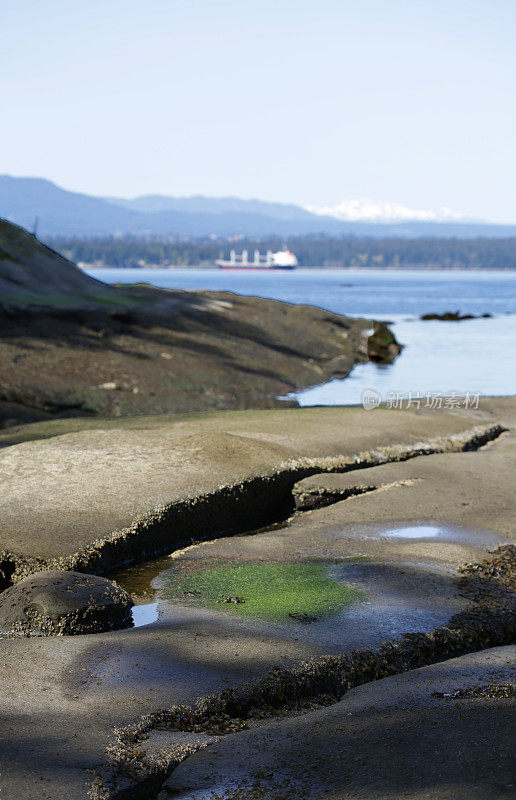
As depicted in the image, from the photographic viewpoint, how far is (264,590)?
8.12m

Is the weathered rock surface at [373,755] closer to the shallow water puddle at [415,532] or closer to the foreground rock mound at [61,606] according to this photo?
the foreground rock mound at [61,606]

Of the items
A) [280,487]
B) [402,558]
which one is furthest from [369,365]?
[402,558]

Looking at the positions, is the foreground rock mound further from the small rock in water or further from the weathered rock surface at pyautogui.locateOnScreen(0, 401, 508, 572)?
the weathered rock surface at pyautogui.locateOnScreen(0, 401, 508, 572)

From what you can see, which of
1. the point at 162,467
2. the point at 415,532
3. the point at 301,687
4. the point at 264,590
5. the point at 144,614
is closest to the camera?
the point at 301,687

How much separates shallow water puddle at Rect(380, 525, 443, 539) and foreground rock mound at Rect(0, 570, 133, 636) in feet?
11.3

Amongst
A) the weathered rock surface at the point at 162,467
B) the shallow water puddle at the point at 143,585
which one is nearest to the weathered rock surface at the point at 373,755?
the shallow water puddle at the point at 143,585

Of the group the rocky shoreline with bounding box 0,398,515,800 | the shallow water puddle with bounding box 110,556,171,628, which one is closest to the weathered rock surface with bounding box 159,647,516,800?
the rocky shoreline with bounding box 0,398,515,800

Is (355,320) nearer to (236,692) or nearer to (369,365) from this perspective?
(369,365)

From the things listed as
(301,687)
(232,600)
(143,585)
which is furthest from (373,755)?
(143,585)

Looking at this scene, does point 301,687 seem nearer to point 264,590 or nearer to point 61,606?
point 264,590

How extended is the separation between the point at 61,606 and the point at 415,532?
439 cm

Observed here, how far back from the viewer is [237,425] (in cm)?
1491

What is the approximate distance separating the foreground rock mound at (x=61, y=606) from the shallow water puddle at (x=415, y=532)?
345cm

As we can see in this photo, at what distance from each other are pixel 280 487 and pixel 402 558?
300 cm
